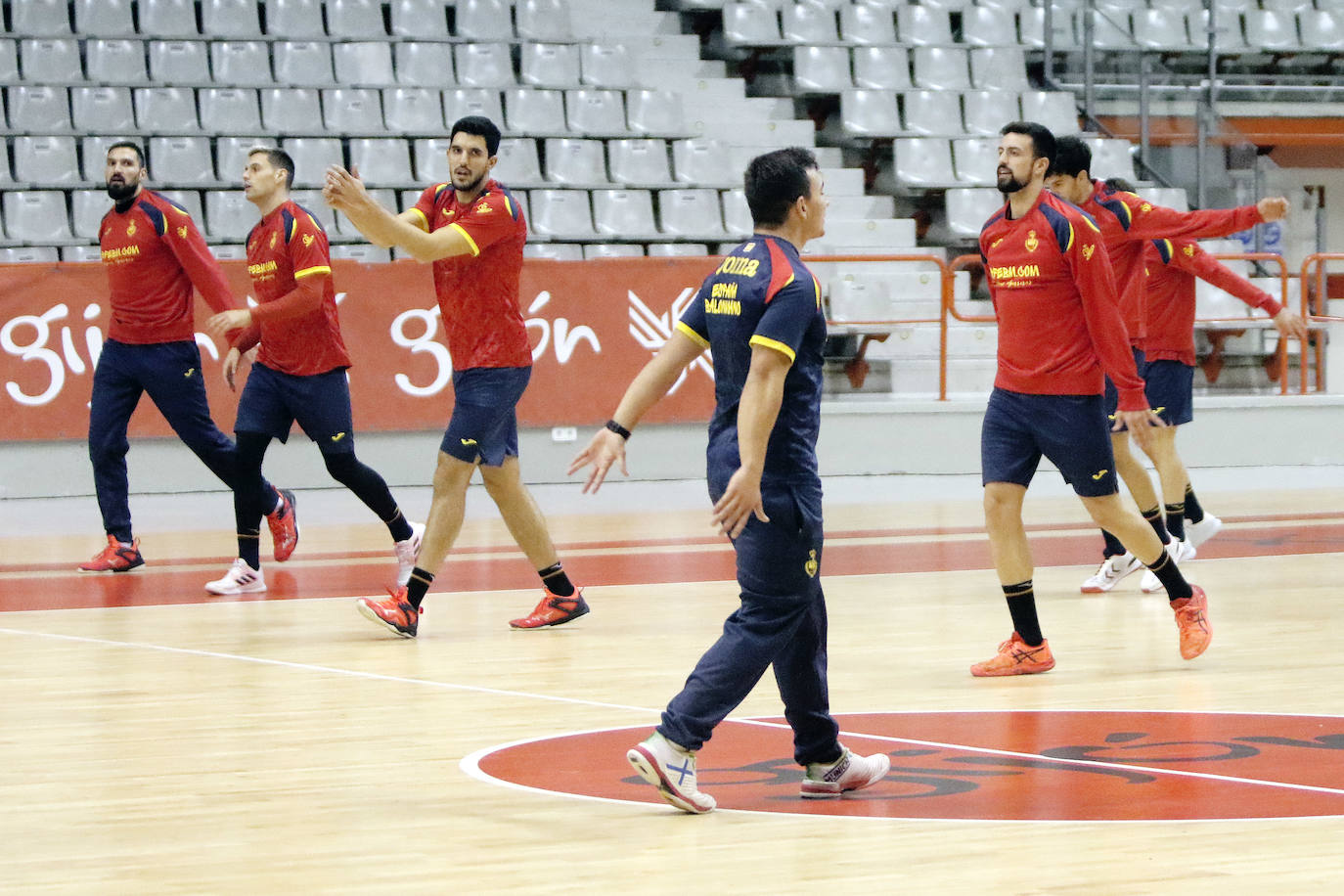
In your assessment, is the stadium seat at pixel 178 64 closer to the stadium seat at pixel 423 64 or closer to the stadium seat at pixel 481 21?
the stadium seat at pixel 423 64

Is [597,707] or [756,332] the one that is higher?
[756,332]

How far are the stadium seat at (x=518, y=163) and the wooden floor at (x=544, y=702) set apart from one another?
5276mm

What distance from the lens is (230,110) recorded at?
16250 mm

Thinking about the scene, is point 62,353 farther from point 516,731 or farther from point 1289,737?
point 1289,737

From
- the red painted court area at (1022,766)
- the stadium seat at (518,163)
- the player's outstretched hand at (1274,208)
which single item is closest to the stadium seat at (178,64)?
the stadium seat at (518,163)

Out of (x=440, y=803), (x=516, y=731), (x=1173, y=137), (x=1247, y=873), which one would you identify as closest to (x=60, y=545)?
(x=516, y=731)

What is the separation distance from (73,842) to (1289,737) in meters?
3.19

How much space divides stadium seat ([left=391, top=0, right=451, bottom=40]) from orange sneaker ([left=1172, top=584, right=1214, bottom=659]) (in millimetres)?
12331

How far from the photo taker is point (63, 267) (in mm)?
13258

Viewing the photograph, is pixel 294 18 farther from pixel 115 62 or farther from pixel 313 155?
pixel 313 155

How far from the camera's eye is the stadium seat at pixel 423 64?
1744 centimetres

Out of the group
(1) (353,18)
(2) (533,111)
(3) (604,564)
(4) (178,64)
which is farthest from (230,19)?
(3) (604,564)

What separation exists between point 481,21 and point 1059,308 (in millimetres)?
12255

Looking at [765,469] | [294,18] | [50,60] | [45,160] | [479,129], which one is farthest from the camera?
[294,18]
